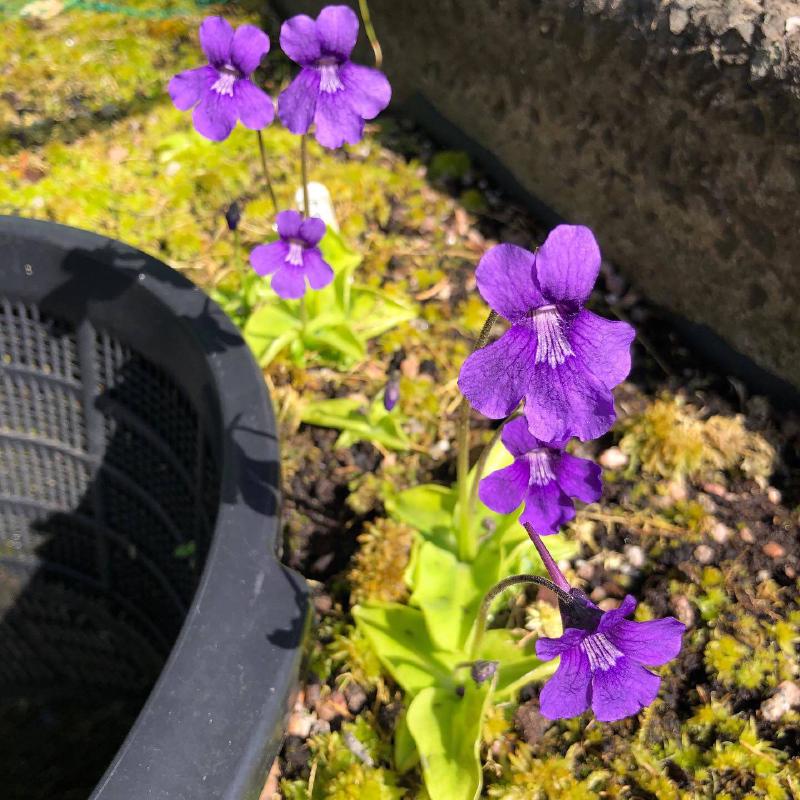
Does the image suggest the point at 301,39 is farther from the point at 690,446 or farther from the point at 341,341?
the point at 690,446

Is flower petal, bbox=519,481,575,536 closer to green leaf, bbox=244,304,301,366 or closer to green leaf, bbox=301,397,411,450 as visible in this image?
green leaf, bbox=301,397,411,450

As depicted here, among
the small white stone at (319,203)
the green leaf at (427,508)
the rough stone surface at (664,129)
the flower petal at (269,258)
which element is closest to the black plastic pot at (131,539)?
the flower petal at (269,258)

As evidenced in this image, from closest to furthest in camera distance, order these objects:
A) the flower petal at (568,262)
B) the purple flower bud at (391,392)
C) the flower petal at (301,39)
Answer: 1. the flower petal at (568,262)
2. the flower petal at (301,39)
3. the purple flower bud at (391,392)

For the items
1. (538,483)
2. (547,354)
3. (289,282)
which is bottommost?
(289,282)

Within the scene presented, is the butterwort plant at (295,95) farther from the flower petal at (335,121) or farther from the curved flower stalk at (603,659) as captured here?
the curved flower stalk at (603,659)

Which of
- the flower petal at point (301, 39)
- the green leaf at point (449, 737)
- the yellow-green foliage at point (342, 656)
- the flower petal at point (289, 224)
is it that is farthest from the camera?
the flower petal at point (289, 224)

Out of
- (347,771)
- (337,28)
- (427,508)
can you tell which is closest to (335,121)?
(337,28)
